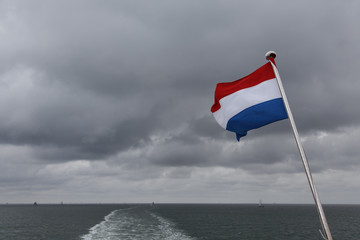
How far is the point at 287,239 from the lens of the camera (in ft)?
207

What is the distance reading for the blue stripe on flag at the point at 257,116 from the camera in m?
10.6

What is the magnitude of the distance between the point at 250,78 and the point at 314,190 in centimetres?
480

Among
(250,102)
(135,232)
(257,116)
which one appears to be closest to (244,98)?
(250,102)

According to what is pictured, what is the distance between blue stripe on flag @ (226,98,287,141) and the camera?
10625 mm

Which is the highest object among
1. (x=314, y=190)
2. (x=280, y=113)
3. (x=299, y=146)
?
(x=280, y=113)

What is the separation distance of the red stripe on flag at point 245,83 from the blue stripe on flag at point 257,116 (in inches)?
33.6

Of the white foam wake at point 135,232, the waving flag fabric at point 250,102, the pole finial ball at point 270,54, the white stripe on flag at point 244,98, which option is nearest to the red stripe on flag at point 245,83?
the waving flag fabric at point 250,102

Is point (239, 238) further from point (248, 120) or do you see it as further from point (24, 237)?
point (248, 120)

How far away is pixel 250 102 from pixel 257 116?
0.57 metres

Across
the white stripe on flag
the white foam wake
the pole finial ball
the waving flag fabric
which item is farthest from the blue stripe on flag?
the white foam wake

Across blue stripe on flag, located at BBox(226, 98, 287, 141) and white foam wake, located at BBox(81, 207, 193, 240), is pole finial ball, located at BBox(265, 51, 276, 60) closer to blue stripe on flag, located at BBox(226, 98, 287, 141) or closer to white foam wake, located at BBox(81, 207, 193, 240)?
blue stripe on flag, located at BBox(226, 98, 287, 141)

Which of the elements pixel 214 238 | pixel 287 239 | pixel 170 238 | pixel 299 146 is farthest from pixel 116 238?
pixel 299 146

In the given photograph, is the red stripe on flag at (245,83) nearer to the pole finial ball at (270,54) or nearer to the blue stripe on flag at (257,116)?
the pole finial ball at (270,54)

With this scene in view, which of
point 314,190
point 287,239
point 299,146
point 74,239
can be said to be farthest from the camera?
point 287,239
